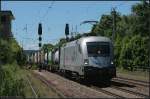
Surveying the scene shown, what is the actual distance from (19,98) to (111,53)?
1308cm

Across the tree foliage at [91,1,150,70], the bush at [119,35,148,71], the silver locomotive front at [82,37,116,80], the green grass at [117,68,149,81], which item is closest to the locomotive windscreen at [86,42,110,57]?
the silver locomotive front at [82,37,116,80]

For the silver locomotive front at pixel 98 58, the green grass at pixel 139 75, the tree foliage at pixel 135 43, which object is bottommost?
the green grass at pixel 139 75

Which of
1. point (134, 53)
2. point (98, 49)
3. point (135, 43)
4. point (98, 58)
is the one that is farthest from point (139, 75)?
point (98, 58)

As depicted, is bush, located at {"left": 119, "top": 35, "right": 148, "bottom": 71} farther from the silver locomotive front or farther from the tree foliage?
the silver locomotive front

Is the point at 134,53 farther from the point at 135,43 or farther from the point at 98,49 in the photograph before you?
the point at 98,49

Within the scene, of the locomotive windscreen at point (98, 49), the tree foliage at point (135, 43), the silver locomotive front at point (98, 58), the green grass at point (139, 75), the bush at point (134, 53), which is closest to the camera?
the silver locomotive front at point (98, 58)

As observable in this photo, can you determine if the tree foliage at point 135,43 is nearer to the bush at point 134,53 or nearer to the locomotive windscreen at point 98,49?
the bush at point 134,53

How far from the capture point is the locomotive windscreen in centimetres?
3341

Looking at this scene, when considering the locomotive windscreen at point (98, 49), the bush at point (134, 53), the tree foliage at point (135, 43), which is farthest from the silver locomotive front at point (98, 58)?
the bush at point (134, 53)

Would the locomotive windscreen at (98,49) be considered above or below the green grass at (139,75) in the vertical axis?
above

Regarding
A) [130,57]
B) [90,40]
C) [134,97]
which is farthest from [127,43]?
[134,97]

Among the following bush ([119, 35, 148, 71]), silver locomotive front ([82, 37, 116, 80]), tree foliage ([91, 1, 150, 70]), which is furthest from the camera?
tree foliage ([91, 1, 150, 70])

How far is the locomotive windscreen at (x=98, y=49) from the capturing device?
3341cm

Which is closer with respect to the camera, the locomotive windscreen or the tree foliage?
the locomotive windscreen
